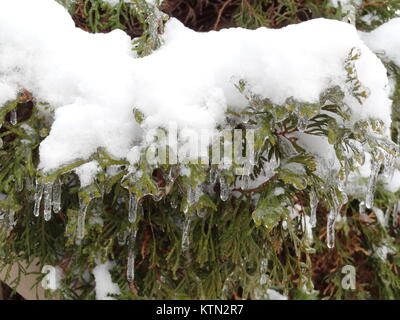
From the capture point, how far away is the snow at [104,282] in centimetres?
174

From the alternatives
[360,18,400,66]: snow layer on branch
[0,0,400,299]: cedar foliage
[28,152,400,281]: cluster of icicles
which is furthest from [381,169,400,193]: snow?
[28,152,400,281]: cluster of icicles

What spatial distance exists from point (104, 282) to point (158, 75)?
956 mm

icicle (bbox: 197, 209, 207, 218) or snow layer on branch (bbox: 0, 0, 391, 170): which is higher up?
snow layer on branch (bbox: 0, 0, 391, 170)

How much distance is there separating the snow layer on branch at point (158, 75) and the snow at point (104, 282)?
0.71m

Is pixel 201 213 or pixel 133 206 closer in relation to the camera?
pixel 133 206

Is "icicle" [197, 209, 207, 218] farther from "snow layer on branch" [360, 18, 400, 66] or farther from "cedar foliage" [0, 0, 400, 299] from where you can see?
"snow layer on branch" [360, 18, 400, 66]

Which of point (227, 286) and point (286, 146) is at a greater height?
point (286, 146)

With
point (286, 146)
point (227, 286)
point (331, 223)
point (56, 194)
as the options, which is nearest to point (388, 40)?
point (286, 146)

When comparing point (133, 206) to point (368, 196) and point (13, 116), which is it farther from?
point (368, 196)

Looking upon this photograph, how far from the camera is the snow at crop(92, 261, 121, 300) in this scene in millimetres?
1743

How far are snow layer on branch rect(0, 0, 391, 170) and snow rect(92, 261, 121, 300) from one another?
71 cm

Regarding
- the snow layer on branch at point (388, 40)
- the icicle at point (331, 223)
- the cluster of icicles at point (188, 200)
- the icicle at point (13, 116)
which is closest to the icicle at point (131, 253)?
the cluster of icicles at point (188, 200)

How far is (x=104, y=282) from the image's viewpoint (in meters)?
1.75
